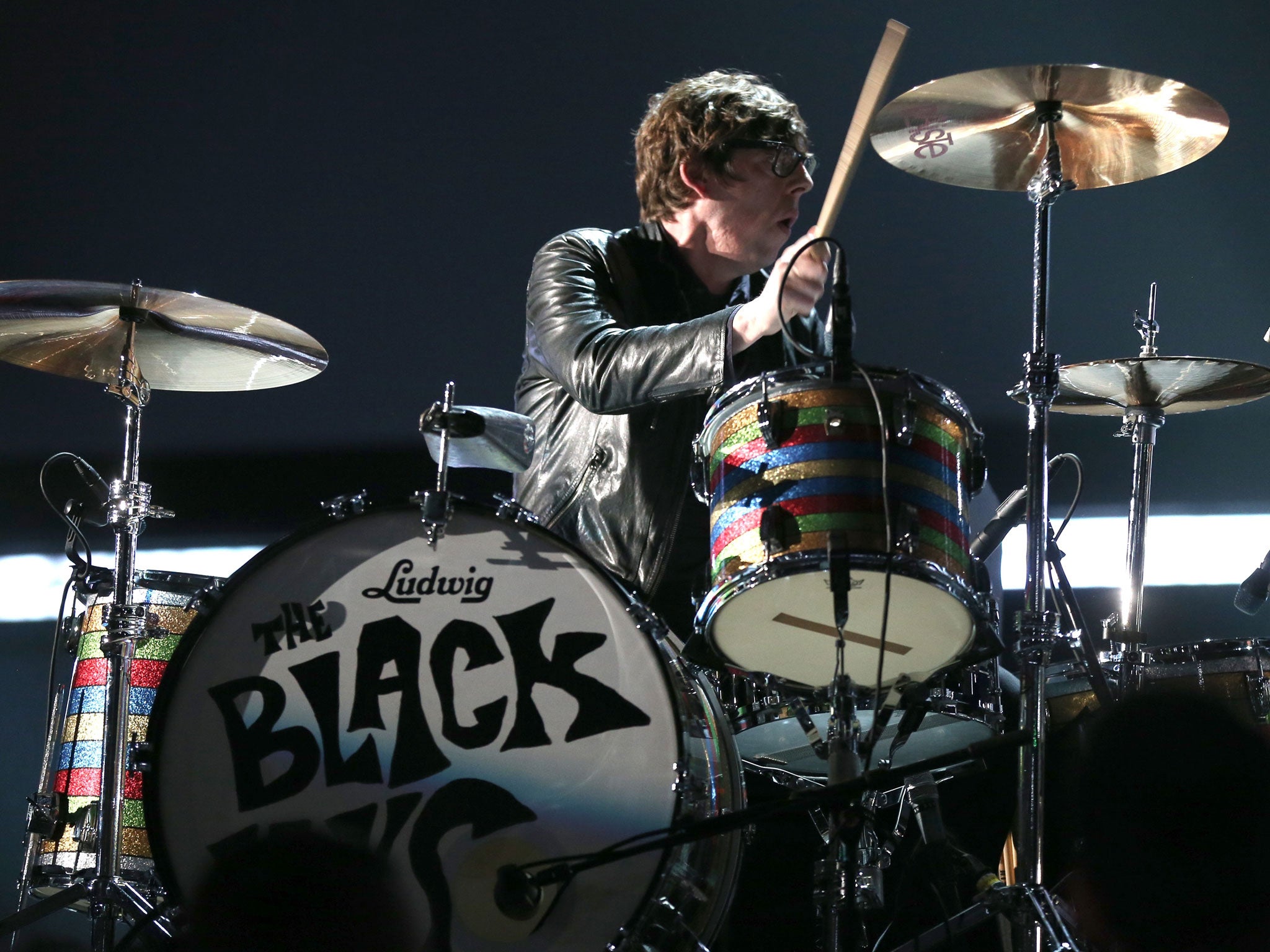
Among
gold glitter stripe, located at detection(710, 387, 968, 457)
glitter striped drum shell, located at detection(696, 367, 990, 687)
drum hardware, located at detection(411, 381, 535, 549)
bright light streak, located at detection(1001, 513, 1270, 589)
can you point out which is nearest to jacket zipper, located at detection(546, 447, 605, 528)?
drum hardware, located at detection(411, 381, 535, 549)

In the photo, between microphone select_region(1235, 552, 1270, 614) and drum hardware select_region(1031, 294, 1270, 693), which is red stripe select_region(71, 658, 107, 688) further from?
microphone select_region(1235, 552, 1270, 614)

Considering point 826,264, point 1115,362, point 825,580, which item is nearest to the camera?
point 825,580

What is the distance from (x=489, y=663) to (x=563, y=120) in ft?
9.49

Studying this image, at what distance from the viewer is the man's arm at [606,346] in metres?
2.24

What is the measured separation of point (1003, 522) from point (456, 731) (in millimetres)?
1241

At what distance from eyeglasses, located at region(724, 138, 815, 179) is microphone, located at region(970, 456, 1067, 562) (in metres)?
0.85

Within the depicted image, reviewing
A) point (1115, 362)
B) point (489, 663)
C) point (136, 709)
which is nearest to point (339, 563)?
point (489, 663)

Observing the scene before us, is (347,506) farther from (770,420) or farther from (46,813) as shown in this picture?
(46,813)

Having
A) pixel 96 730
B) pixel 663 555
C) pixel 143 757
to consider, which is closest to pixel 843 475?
pixel 663 555

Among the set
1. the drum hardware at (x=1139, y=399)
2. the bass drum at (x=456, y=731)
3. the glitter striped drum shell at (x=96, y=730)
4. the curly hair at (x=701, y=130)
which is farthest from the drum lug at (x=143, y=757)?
the drum hardware at (x=1139, y=399)

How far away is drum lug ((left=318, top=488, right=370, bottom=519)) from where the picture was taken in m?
2.10

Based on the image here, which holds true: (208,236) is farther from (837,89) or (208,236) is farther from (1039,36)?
(1039,36)

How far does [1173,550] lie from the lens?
15.4ft

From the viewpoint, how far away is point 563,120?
4516mm
